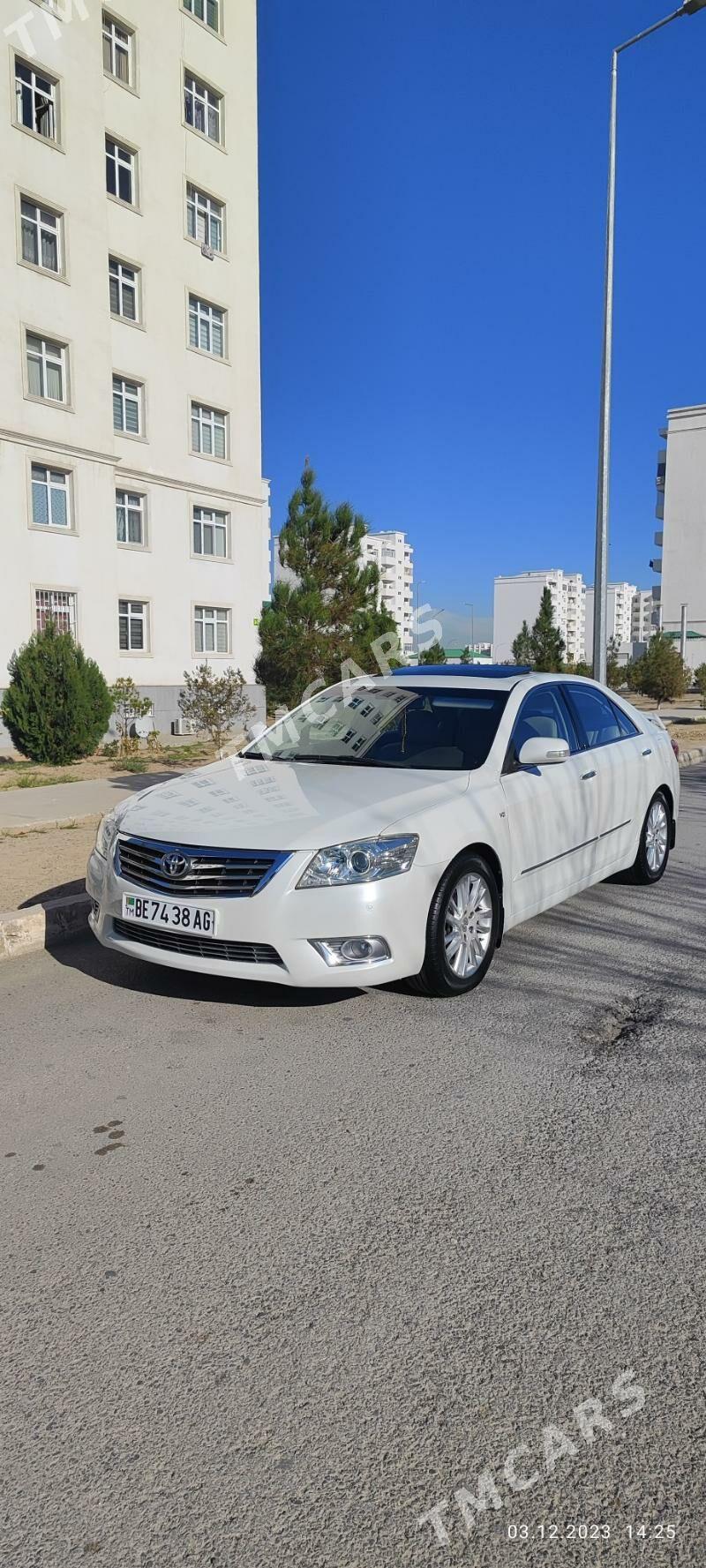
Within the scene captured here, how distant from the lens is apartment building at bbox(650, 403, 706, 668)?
8669 cm

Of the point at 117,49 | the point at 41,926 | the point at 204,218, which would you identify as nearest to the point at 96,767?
the point at 41,926

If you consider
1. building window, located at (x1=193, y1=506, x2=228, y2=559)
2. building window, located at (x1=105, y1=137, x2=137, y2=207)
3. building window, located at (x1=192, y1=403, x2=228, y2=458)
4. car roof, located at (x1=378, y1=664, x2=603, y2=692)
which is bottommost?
car roof, located at (x1=378, y1=664, x2=603, y2=692)

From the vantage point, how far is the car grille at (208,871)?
4535 mm

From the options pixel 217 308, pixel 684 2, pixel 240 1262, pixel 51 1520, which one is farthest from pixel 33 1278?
pixel 217 308

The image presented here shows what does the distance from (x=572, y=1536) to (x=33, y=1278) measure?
1490mm

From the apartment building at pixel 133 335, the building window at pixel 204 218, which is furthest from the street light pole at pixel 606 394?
the building window at pixel 204 218

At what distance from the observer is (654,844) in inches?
295

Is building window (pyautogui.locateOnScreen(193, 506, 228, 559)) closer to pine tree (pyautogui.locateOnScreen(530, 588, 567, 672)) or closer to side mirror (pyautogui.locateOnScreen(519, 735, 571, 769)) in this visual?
pine tree (pyautogui.locateOnScreen(530, 588, 567, 672))

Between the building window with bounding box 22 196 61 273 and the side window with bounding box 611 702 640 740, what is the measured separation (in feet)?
68.9

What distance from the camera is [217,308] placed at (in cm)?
2942

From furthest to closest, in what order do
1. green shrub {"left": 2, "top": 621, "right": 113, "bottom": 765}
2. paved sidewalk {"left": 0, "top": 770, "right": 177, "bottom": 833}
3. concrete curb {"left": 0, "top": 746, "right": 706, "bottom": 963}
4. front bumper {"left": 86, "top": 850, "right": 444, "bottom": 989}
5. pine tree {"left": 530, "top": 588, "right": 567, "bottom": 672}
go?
pine tree {"left": 530, "top": 588, "right": 567, "bottom": 672}, green shrub {"left": 2, "top": 621, "right": 113, "bottom": 765}, paved sidewalk {"left": 0, "top": 770, "right": 177, "bottom": 833}, concrete curb {"left": 0, "top": 746, "right": 706, "bottom": 963}, front bumper {"left": 86, "top": 850, "right": 444, "bottom": 989}

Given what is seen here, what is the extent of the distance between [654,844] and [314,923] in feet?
12.5

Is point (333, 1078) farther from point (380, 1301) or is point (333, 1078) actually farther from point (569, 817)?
point (569, 817)

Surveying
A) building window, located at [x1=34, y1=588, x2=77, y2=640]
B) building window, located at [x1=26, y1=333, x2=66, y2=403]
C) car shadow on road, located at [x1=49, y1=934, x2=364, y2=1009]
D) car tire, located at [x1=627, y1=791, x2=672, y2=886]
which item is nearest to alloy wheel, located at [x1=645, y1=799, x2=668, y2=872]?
car tire, located at [x1=627, y1=791, x2=672, y2=886]
